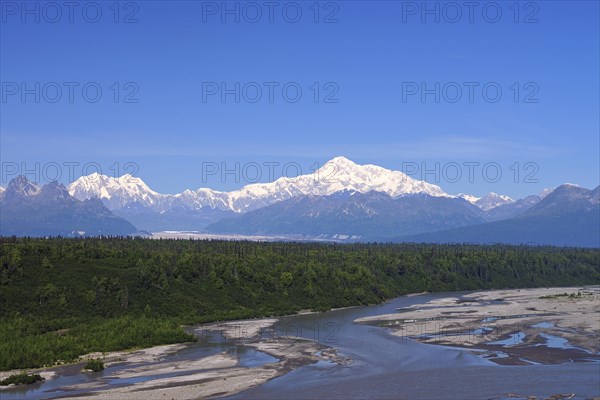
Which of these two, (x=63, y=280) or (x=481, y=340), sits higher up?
(x=63, y=280)

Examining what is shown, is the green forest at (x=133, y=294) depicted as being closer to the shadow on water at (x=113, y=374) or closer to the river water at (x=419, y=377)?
the shadow on water at (x=113, y=374)

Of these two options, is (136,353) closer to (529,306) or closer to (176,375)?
(176,375)

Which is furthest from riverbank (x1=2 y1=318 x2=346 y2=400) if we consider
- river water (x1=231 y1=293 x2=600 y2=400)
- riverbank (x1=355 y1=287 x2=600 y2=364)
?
riverbank (x1=355 y1=287 x2=600 y2=364)

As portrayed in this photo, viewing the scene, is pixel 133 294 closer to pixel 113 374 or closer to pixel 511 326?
pixel 113 374

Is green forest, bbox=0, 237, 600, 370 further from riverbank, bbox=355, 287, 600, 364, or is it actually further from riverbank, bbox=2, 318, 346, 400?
riverbank, bbox=355, 287, 600, 364

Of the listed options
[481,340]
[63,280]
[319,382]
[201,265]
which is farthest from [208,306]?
[319,382]

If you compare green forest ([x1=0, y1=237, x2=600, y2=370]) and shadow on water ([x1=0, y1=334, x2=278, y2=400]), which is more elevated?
green forest ([x1=0, y1=237, x2=600, y2=370])
